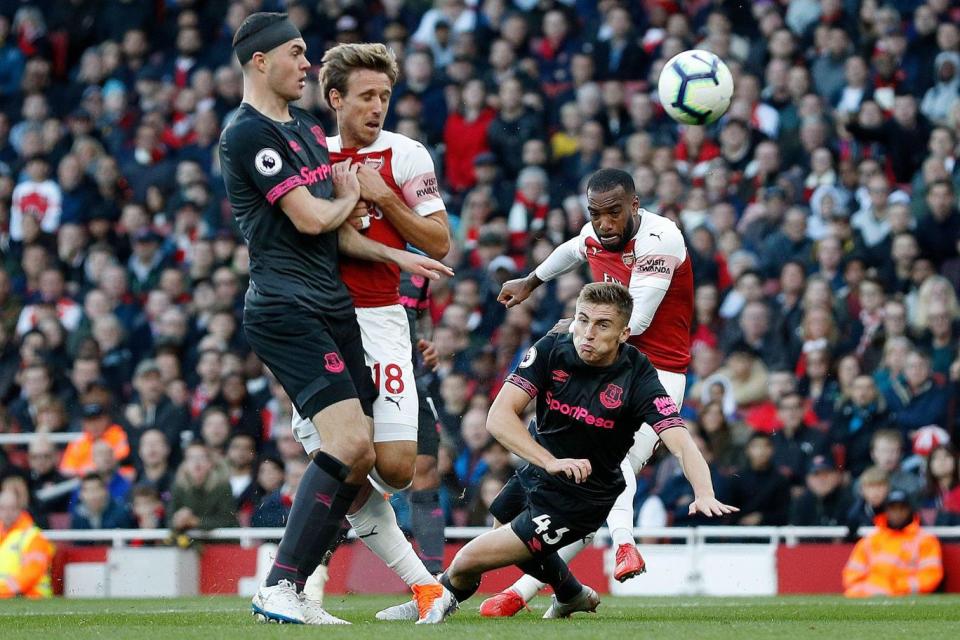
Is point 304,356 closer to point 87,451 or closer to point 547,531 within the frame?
point 547,531

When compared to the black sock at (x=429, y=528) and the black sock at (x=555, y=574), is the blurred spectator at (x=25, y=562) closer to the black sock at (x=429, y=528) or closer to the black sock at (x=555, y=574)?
the black sock at (x=429, y=528)

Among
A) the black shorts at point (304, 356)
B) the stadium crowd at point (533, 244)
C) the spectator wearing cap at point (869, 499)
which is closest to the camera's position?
the black shorts at point (304, 356)

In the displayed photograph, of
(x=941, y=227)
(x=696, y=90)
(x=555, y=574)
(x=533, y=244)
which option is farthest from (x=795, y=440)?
(x=555, y=574)

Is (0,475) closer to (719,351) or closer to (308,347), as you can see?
(719,351)

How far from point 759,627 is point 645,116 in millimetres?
8841

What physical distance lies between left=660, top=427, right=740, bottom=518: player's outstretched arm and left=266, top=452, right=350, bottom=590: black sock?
136 cm

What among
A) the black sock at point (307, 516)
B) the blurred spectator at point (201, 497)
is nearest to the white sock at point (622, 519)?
the black sock at point (307, 516)

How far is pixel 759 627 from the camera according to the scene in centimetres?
693

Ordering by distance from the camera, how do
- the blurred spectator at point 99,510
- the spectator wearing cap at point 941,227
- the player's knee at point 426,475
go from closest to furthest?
the player's knee at point 426,475, the blurred spectator at point 99,510, the spectator wearing cap at point 941,227

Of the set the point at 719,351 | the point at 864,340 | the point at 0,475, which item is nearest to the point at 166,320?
the point at 0,475

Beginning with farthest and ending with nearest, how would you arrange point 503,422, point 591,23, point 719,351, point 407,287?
point 591,23
point 719,351
point 407,287
point 503,422

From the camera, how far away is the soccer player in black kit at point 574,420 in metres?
7.19

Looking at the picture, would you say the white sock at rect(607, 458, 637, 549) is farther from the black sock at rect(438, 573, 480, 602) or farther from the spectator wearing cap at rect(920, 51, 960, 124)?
the spectator wearing cap at rect(920, 51, 960, 124)

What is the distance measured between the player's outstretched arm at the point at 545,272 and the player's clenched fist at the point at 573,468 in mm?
1804
